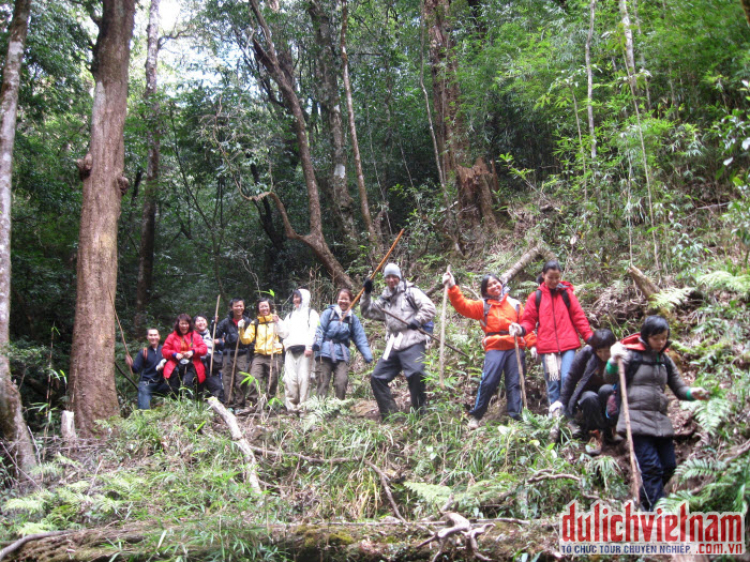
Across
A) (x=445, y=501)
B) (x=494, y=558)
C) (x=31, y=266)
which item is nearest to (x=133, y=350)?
(x=31, y=266)

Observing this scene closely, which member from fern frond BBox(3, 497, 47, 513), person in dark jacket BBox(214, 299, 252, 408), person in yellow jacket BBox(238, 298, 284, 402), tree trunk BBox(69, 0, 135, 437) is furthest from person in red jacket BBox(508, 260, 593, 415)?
tree trunk BBox(69, 0, 135, 437)

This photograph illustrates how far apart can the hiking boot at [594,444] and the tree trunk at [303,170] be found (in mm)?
7137

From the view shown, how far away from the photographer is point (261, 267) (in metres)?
14.8

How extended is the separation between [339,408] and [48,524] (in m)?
3.25

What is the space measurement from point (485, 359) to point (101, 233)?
6122 mm

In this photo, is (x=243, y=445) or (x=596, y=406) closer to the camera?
(x=596, y=406)

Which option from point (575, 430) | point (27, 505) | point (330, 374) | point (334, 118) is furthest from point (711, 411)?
point (334, 118)

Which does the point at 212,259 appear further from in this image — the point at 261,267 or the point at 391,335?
the point at 391,335

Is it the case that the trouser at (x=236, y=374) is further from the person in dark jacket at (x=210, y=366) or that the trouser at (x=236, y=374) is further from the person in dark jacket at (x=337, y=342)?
the person in dark jacket at (x=337, y=342)

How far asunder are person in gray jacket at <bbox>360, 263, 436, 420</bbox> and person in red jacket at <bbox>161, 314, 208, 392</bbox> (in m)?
2.90

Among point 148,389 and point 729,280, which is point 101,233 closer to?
point 148,389

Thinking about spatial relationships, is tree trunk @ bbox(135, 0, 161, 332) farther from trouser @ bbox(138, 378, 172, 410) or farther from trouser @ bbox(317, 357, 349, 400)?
trouser @ bbox(317, 357, 349, 400)

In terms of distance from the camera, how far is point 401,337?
6797 millimetres

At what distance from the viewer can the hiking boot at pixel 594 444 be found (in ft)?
17.1
